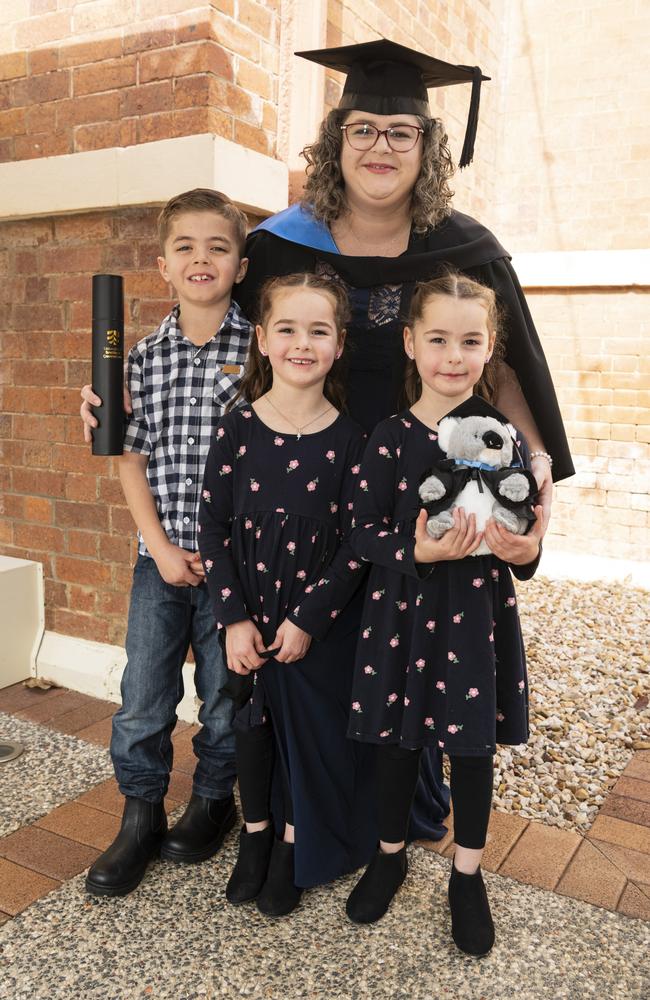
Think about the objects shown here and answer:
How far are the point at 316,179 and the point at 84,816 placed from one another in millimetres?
2107

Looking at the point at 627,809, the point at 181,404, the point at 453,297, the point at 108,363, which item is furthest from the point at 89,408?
the point at 627,809

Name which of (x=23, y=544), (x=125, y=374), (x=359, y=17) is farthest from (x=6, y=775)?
(x=359, y=17)

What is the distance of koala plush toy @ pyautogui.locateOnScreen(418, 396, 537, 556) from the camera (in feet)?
6.42

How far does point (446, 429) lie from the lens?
6.58ft

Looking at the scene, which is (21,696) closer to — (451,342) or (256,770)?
(256,770)

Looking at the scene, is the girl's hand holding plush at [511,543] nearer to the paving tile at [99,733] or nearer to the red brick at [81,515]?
the paving tile at [99,733]

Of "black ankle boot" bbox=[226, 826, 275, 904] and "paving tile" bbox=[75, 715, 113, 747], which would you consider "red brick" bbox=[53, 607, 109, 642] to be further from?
"black ankle boot" bbox=[226, 826, 275, 904]

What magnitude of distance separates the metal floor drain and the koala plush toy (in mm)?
2006

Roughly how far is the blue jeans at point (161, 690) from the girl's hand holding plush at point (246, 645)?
31 centimetres

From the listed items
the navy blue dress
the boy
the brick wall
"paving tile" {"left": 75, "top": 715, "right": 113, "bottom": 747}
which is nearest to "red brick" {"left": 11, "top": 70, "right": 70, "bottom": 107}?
the brick wall

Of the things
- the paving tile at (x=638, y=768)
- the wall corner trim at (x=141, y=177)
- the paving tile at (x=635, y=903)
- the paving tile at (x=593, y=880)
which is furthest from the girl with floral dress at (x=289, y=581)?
the paving tile at (x=638, y=768)

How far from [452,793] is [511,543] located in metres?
0.70

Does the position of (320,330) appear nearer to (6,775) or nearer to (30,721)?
(6,775)

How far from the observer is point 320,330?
2234 millimetres
